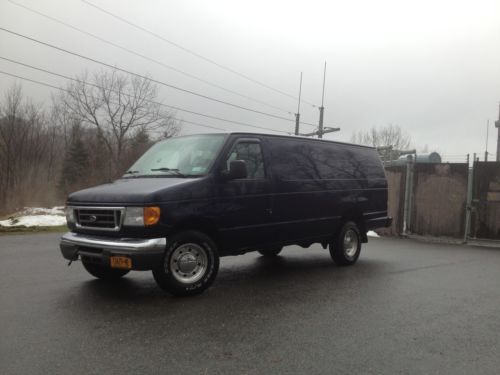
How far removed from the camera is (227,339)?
4.00m

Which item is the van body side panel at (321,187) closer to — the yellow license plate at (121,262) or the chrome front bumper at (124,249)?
the chrome front bumper at (124,249)

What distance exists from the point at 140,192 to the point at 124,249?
0.68 meters

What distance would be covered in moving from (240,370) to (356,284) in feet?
11.3

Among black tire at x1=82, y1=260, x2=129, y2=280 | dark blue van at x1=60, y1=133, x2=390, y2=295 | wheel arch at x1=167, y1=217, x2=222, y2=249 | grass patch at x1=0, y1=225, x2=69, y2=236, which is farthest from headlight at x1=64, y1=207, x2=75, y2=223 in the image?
grass patch at x1=0, y1=225, x2=69, y2=236

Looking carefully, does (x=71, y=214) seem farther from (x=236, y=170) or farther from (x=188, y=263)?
(x=236, y=170)

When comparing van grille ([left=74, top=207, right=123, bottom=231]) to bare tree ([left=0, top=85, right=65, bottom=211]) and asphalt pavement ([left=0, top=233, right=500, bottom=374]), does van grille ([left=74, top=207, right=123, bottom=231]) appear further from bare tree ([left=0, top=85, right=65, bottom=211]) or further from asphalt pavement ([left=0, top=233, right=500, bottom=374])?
bare tree ([left=0, top=85, right=65, bottom=211])

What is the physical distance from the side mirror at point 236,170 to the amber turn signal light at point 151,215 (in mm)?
1114

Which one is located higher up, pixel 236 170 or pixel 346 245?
pixel 236 170

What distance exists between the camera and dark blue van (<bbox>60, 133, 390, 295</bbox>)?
5055 millimetres

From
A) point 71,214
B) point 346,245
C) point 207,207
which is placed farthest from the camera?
point 346,245

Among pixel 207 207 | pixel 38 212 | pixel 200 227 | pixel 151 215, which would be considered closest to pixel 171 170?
pixel 207 207

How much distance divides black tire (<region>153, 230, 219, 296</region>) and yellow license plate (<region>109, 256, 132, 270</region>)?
332 millimetres

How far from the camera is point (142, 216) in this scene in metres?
4.97

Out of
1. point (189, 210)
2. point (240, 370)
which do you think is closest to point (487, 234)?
point (189, 210)
